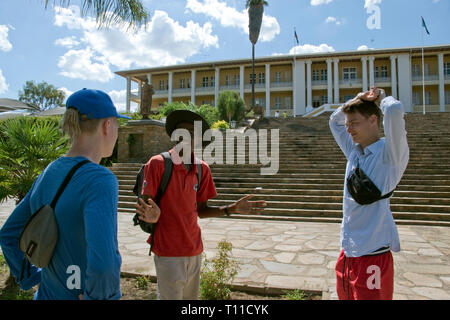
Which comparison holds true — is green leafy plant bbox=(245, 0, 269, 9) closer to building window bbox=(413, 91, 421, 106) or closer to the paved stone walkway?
building window bbox=(413, 91, 421, 106)

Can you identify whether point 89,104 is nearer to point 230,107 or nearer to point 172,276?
point 172,276

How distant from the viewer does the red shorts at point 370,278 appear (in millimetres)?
1658

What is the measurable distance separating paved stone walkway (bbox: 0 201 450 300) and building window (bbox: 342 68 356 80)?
1411 inches

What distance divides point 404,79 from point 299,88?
11.8m

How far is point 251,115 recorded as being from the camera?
2328 cm

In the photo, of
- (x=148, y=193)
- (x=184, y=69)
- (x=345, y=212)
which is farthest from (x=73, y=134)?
(x=184, y=69)

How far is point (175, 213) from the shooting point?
2037 millimetres

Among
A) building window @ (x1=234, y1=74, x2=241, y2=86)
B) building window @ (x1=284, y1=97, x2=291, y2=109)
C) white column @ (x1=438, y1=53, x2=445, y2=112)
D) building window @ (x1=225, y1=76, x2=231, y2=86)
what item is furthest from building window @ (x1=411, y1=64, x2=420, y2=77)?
building window @ (x1=225, y1=76, x2=231, y2=86)

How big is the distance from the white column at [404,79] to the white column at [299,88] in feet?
35.3

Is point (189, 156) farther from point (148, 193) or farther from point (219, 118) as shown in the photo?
point (219, 118)

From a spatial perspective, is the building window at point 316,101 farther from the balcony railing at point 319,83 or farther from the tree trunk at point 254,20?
the tree trunk at point 254,20

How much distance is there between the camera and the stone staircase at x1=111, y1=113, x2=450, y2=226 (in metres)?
7.82

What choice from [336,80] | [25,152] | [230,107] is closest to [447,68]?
[336,80]

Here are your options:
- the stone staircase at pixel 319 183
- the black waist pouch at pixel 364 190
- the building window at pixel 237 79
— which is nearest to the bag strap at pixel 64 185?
the black waist pouch at pixel 364 190
